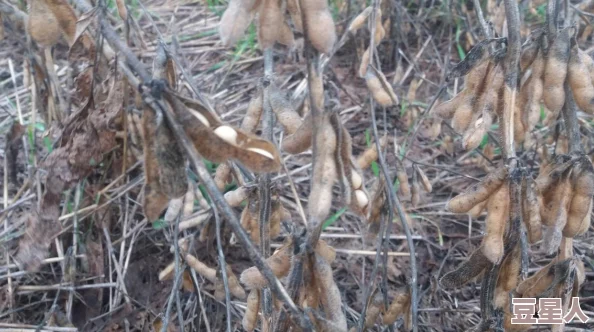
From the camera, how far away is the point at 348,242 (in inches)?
98.0

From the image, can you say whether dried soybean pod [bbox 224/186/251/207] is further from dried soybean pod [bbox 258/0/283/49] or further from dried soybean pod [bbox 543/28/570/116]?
dried soybean pod [bbox 543/28/570/116]

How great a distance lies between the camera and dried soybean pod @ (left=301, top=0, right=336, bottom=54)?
0.96m

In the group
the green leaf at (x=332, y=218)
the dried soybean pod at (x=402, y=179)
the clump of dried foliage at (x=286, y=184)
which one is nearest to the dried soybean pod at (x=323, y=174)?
the clump of dried foliage at (x=286, y=184)

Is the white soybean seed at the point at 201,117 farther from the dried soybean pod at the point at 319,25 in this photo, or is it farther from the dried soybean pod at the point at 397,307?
the dried soybean pod at the point at 397,307

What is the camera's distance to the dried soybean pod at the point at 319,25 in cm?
A: 96

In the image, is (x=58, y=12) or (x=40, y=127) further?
(x=40, y=127)

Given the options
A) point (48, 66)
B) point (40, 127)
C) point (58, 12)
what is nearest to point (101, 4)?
point (58, 12)

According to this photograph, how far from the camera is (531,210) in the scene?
1.24 metres

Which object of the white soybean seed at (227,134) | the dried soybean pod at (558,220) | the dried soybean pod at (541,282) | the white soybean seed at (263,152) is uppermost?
the white soybean seed at (227,134)

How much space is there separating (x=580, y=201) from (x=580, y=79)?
0.26m

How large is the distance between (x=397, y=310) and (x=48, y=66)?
4.70 feet

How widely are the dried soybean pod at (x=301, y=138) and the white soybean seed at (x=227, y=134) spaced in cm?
17

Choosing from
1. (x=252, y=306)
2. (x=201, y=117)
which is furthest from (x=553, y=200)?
(x=201, y=117)

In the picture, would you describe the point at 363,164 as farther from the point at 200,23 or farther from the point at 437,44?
the point at 200,23
